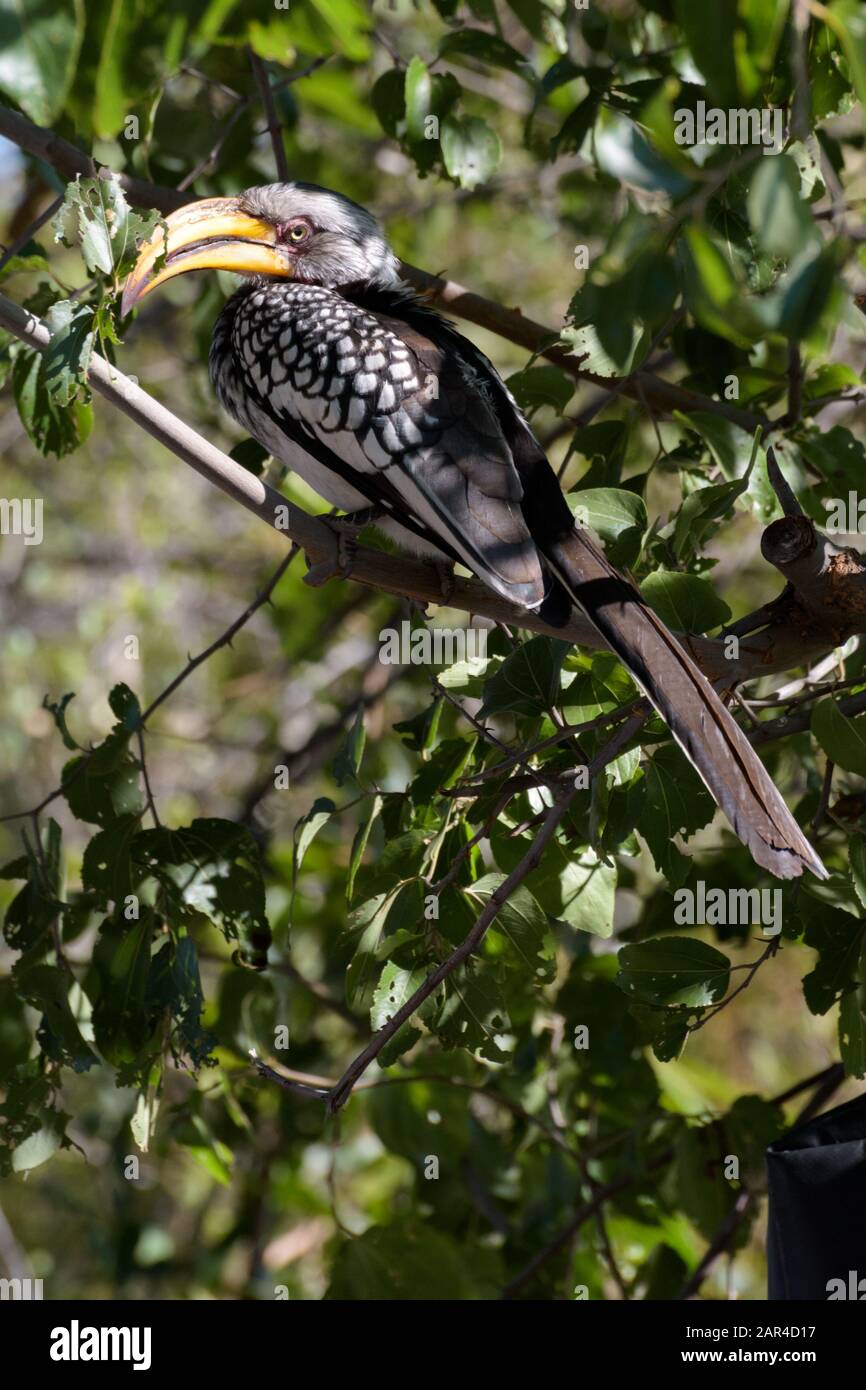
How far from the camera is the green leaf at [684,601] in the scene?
81.2 inches

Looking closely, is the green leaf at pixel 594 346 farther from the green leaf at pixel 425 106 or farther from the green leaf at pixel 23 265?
the green leaf at pixel 23 265

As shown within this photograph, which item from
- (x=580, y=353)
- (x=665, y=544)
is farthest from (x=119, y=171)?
(x=665, y=544)

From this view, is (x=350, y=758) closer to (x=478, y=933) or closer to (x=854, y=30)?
(x=478, y=933)

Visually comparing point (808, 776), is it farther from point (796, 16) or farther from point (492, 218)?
point (492, 218)

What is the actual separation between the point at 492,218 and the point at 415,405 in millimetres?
3542

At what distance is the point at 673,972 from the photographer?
2.05m

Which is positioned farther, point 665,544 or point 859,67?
point 665,544

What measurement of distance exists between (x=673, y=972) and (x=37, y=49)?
A: 4.88 ft

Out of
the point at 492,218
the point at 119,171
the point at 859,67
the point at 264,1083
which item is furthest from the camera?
the point at 492,218

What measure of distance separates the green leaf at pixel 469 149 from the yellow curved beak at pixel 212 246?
48 centimetres

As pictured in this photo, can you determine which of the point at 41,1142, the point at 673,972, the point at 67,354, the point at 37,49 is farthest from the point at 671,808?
the point at 37,49

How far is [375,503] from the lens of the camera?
2551 mm

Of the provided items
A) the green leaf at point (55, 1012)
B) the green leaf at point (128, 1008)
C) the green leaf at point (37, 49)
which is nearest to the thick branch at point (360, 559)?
the green leaf at point (37, 49)

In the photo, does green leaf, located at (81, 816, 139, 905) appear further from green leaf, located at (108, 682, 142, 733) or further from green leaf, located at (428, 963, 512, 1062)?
green leaf, located at (428, 963, 512, 1062)
